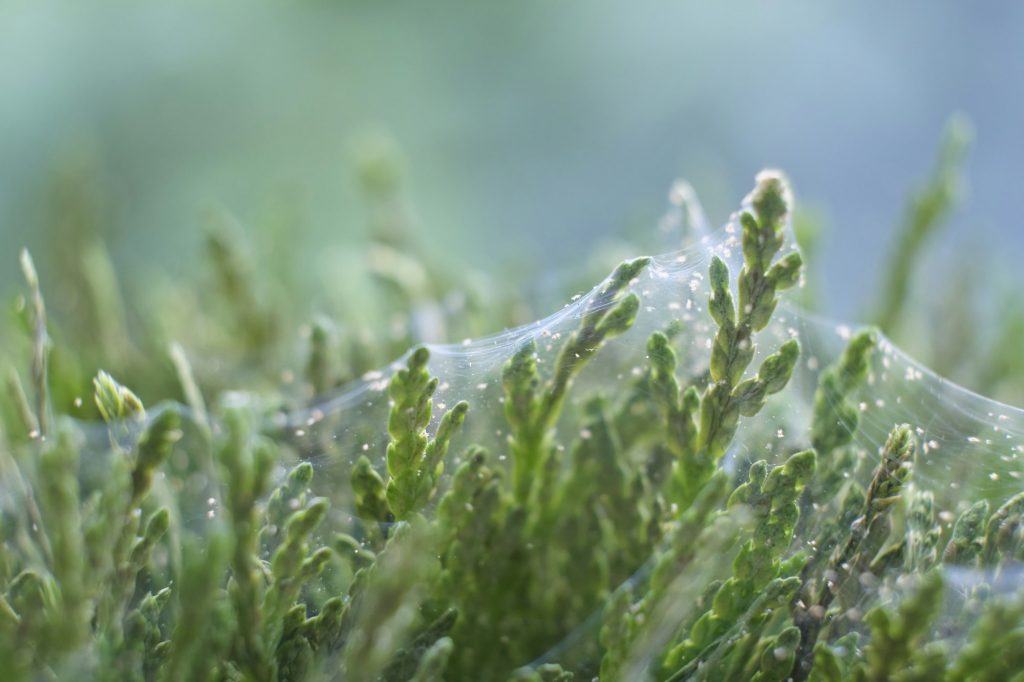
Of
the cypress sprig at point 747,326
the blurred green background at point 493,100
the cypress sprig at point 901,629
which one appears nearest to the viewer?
the cypress sprig at point 901,629

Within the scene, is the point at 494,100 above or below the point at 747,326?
above

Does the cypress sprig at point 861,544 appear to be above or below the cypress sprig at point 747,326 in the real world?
below

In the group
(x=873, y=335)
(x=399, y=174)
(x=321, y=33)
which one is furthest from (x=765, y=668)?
(x=321, y=33)

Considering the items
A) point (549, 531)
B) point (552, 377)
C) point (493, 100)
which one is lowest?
point (549, 531)

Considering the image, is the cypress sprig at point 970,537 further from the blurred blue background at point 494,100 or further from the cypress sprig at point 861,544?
the blurred blue background at point 494,100

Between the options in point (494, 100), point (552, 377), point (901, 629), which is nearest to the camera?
point (901, 629)

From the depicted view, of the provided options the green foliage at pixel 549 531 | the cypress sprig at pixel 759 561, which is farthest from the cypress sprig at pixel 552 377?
→ the cypress sprig at pixel 759 561

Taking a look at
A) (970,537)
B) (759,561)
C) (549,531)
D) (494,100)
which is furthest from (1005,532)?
(494,100)

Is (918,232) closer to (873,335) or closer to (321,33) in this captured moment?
(873,335)

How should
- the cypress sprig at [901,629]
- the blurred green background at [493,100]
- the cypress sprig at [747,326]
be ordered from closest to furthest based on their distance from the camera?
1. the cypress sprig at [901,629]
2. the cypress sprig at [747,326]
3. the blurred green background at [493,100]

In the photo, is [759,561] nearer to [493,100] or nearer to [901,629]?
[901,629]
